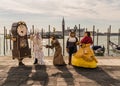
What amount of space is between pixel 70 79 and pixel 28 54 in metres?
3.56

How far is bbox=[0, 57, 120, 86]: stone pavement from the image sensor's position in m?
9.53

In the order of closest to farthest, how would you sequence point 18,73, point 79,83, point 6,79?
point 79,83, point 6,79, point 18,73

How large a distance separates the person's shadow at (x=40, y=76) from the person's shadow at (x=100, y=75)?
Answer: 1.33 metres

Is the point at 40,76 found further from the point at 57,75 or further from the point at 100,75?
the point at 100,75

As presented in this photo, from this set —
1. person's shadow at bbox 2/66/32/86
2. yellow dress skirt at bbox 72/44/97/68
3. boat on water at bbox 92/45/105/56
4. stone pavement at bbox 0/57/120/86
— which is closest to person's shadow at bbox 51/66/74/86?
stone pavement at bbox 0/57/120/86

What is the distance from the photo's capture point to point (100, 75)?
10781mm

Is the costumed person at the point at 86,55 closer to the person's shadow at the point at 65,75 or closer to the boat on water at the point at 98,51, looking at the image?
the person's shadow at the point at 65,75

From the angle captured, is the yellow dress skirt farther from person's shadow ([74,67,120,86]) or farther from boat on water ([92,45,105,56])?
boat on water ([92,45,105,56])

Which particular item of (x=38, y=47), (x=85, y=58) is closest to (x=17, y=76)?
(x=38, y=47)

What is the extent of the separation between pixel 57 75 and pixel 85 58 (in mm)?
1797

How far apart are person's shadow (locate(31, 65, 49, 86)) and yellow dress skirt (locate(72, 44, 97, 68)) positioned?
141cm

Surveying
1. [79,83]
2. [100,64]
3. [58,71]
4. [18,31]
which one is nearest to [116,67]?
[100,64]

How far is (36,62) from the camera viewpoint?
43.3 ft

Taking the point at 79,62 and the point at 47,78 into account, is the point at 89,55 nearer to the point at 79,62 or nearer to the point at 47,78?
the point at 79,62
